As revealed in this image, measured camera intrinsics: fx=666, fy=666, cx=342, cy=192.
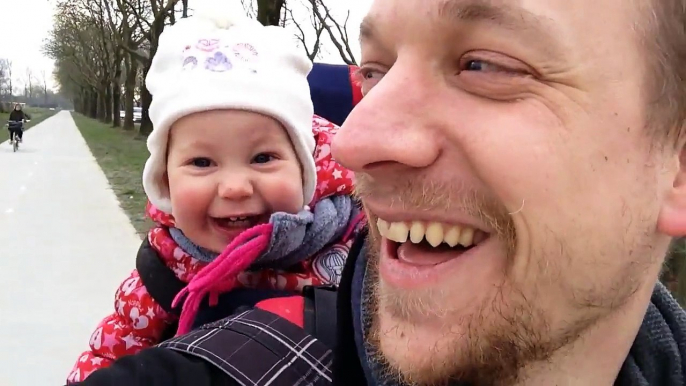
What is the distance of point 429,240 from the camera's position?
1112 mm

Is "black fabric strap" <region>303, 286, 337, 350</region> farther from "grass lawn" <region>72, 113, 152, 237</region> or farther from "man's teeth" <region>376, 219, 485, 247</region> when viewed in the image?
"grass lawn" <region>72, 113, 152, 237</region>

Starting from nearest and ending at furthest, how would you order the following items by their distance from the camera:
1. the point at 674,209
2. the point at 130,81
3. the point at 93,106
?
1. the point at 674,209
2. the point at 130,81
3. the point at 93,106

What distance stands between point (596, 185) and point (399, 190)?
316mm

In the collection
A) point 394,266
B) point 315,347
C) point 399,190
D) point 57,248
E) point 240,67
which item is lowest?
point 57,248

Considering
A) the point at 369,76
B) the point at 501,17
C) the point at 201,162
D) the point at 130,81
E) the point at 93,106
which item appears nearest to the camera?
the point at 501,17

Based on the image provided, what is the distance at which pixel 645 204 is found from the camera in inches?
45.0

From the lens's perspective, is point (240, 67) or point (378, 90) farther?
point (240, 67)

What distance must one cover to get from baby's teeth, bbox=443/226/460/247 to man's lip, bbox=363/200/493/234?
2 centimetres

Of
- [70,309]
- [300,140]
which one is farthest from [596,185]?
[70,309]

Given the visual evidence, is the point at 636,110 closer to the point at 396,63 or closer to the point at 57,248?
the point at 396,63

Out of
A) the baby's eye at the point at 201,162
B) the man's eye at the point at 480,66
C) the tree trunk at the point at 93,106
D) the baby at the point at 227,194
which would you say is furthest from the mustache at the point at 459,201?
the tree trunk at the point at 93,106

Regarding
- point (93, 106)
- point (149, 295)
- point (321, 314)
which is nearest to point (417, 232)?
point (321, 314)

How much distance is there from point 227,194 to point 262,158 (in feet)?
0.55

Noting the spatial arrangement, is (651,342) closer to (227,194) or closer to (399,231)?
(399,231)
